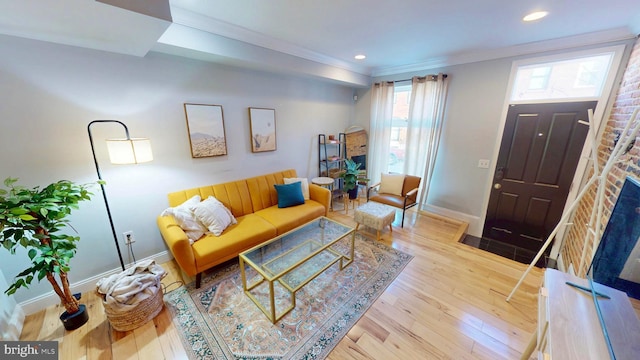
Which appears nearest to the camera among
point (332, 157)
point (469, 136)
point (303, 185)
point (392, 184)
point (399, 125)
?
point (469, 136)

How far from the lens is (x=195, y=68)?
2.39 metres

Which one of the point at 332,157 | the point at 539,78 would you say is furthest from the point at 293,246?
the point at 539,78

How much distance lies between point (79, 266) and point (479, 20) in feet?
14.3

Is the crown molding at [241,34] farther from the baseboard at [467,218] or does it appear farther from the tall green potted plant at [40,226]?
the baseboard at [467,218]

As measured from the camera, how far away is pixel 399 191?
364cm

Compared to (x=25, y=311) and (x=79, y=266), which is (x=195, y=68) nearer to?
(x=79, y=266)

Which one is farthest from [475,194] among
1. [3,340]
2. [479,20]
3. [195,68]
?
[3,340]

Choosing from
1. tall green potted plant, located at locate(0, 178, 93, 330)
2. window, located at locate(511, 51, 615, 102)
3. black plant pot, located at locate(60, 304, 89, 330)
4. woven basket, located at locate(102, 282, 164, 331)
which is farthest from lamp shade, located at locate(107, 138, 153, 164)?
window, located at locate(511, 51, 615, 102)

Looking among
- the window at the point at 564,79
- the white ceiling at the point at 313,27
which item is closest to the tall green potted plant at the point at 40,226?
the white ceiling at the point at 313,27

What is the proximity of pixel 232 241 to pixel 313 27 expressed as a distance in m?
2.35

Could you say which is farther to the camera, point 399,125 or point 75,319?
point 399,125

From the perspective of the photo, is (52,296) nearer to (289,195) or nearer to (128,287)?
(128,287)

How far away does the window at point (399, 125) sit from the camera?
3824 mm

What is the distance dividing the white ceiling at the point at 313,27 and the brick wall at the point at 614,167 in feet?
1.65
